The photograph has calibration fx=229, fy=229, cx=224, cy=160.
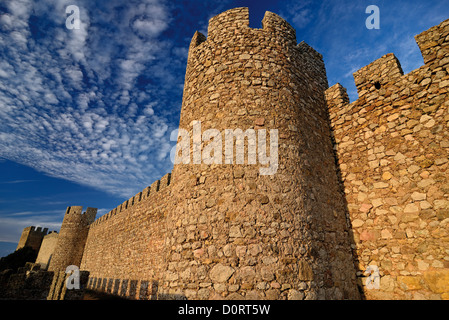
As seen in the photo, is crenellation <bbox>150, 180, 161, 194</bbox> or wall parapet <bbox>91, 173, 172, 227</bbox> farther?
crenellation <bbox>150, 180, 161, 194</bbox>

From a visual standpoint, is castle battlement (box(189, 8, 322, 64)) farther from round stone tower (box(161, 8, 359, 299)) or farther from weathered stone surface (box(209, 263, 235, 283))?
weathered stone surface (box(209, 263, 235, 283))

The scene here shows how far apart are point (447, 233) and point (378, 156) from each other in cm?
151

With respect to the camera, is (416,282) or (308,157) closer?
(416,282)

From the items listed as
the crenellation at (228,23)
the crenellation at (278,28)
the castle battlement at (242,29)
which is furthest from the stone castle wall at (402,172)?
the crenellation at (228,23)

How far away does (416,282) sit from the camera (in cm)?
331

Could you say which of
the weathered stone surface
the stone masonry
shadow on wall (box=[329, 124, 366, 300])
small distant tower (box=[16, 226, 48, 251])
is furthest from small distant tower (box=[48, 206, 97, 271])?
shadow on wall (box=[329, 124, 366, 300])

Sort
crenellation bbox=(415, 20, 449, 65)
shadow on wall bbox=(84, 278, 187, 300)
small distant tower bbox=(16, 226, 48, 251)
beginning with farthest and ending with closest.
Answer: small distant tower bbox=(16, 226, 48, 251), shadow on wall bbox=(84, 278, 187, 300), crenellation bbox=(415, 20, 449, 65)

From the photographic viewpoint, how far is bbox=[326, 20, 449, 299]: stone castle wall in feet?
11.0

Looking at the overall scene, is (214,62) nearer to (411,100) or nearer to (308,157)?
(308,157)

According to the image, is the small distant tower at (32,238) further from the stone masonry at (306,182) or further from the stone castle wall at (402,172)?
the stone castle wall at (402,172)

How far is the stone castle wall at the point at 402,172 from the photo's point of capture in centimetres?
336

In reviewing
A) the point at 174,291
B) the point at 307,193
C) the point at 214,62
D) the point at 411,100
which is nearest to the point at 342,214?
the point at 307,193

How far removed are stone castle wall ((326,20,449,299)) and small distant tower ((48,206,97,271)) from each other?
24.1 m

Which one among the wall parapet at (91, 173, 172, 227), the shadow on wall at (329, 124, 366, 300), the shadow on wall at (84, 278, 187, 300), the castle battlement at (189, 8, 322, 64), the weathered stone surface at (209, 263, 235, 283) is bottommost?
the shadow on wall at (84, 278, 187, 300)
